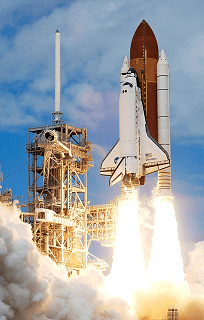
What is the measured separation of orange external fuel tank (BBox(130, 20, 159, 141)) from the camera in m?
58.7

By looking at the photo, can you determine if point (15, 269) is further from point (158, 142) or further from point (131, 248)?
point (158, 142)

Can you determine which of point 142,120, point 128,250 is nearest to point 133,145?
point 142,120

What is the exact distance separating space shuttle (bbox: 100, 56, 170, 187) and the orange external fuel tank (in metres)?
1.83

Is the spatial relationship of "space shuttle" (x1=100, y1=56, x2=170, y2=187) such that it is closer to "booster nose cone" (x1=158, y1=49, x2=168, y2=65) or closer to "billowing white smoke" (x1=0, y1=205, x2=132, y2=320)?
"booster nose cone" (x1=158, y1=49, x2=168, y2=65)

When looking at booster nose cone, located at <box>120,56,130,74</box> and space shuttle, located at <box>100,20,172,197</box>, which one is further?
booster nose cone, located at <box>120,56,130,74</box>

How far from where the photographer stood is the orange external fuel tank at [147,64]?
5866cm

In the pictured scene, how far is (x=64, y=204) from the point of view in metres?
69.9

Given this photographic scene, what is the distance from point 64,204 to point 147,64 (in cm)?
1694

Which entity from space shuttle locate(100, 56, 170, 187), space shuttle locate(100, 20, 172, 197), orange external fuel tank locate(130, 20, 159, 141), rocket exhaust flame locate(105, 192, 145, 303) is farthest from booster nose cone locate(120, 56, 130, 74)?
rocket exhaust flame locate(105, 192, 145, 303)

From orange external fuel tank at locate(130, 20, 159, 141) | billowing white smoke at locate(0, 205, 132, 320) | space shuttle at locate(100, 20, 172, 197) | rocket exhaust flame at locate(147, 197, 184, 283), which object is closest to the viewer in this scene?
billowing white smoke at locate(0, 205, 132, 320)

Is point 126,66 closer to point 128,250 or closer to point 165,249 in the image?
point 128,250

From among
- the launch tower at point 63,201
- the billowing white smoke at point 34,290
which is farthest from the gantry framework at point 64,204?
the billowing white smoke at point 34,290

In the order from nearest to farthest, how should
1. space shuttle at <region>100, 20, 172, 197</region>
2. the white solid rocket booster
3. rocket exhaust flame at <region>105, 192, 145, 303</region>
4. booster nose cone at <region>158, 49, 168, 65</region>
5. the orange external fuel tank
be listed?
space shuttle at <region>100, 20, 172, 197</region> → rocket exhaust flame at <region>105, 192, 145, 303</region> → the white solid rocket booster → the orange external fuel tank → booster nose cone at <region>158, 49, 168, 65</region>

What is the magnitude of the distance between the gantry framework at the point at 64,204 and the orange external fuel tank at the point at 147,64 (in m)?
10.8
